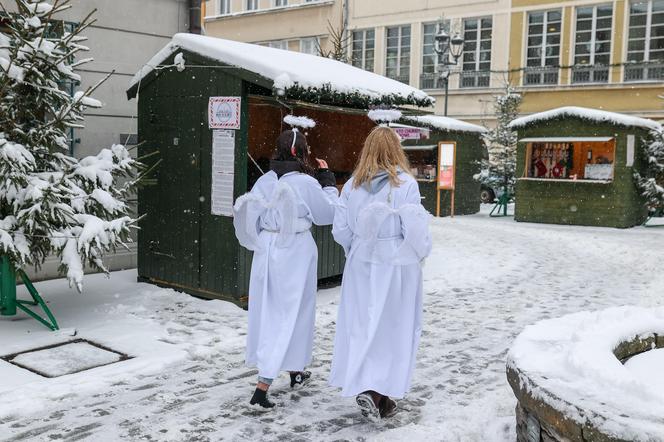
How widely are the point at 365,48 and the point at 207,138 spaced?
89.3 feet

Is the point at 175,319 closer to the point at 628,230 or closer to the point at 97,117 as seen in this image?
the point at 97,117

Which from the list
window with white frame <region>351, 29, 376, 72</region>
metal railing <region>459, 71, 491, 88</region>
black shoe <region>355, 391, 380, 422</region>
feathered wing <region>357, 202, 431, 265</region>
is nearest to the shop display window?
metal railing <region>459, 71, 491, 88</region>

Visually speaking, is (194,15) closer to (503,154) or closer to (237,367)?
(237,367)

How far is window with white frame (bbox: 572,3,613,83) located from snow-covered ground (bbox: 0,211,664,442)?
18774 millimetres

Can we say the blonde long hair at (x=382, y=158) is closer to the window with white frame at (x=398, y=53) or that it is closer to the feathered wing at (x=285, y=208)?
the feathered wing at (x=285, y=208)

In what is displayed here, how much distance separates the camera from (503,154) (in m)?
22.5

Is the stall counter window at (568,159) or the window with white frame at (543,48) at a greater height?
the window with white frame at (543,48)

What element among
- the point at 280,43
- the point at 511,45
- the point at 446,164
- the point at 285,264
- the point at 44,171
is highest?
the point at 280,43

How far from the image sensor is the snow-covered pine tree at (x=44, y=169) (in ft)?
20.2

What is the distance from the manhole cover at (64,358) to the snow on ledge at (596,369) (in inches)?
136

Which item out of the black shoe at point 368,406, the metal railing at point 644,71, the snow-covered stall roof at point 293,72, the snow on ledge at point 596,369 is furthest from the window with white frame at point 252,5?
the black shoe at point 368,406

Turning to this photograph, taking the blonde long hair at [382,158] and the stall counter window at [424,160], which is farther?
the stall counter window at [424,160]

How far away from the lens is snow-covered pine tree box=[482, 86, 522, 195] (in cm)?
2189

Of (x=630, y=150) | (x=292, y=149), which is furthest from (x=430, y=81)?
(x=292, y=149)
